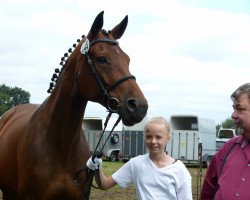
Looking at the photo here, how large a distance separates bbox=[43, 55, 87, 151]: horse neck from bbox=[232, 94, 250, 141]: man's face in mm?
1871

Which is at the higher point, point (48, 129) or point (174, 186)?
point (48, 129)

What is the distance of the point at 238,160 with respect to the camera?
2.85m

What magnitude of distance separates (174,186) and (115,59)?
1238 millimetres

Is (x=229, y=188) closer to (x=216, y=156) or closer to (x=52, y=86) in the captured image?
(x=216, y=156)

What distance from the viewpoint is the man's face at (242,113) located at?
9.11 ft

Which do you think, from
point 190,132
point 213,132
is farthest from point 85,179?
point 213,132

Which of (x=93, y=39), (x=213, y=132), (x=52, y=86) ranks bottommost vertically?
(x=213, y=132)

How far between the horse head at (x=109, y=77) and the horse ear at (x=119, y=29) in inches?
1.4

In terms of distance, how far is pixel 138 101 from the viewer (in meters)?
3.61

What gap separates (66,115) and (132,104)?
95cm

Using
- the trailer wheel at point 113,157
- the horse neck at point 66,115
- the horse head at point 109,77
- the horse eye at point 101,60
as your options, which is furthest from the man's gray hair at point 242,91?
the trailer wheel at point 113,157

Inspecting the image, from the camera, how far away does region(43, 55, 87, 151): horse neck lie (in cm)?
435

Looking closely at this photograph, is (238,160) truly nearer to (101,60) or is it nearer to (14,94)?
(101,60)

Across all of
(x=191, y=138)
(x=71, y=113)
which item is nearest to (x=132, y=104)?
(x=71, y=113)
